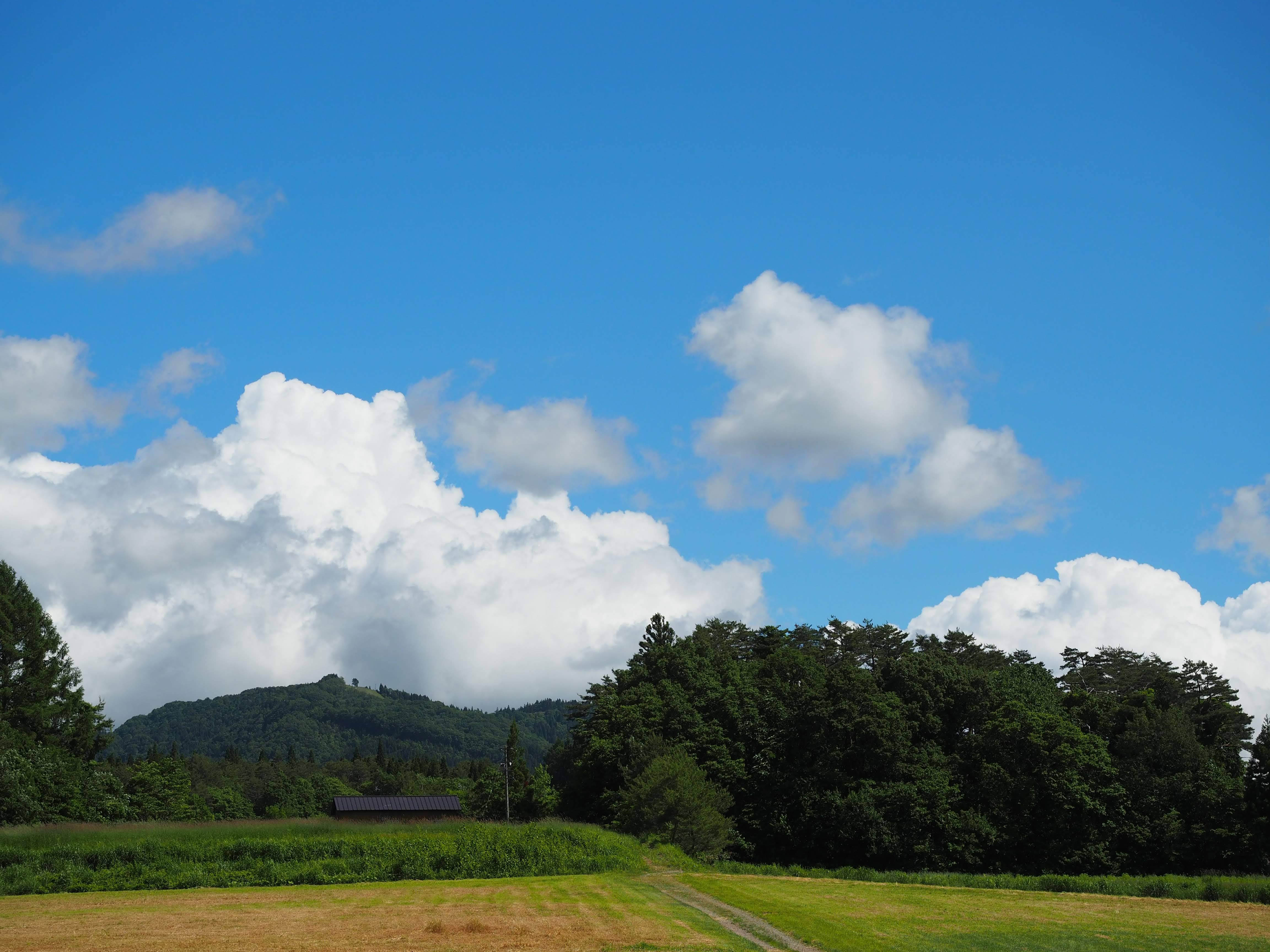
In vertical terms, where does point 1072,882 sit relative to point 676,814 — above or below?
below

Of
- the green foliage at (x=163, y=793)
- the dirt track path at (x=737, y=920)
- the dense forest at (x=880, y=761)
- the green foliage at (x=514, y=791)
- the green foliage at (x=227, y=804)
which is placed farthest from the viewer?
the green foliage at (x=227, y=804)

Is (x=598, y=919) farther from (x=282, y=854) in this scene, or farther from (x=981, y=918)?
(x=282, y=854)

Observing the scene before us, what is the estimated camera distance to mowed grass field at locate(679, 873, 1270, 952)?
85.1 ft

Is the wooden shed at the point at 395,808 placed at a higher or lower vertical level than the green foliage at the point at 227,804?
higher

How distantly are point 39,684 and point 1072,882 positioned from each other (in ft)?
232

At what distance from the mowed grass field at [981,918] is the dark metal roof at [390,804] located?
52612 mm

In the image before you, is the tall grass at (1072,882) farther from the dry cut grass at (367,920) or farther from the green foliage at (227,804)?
the green foliage at (227,804)

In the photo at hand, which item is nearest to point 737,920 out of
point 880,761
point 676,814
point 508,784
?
point 676,814

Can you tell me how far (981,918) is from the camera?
32.1 m

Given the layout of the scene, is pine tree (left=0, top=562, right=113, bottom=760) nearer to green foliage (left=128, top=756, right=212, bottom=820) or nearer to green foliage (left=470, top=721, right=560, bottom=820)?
green foliage (left=128, top=756, right=212, bottom=820)

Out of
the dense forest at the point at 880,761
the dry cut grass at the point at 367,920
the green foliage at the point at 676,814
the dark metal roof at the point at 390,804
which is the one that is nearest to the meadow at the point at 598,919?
the dry cut grass at the point at 367,920

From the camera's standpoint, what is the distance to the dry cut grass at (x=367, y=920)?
78.0ft

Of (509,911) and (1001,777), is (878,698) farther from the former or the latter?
(509,911)

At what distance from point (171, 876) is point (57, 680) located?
40769 millimetres
